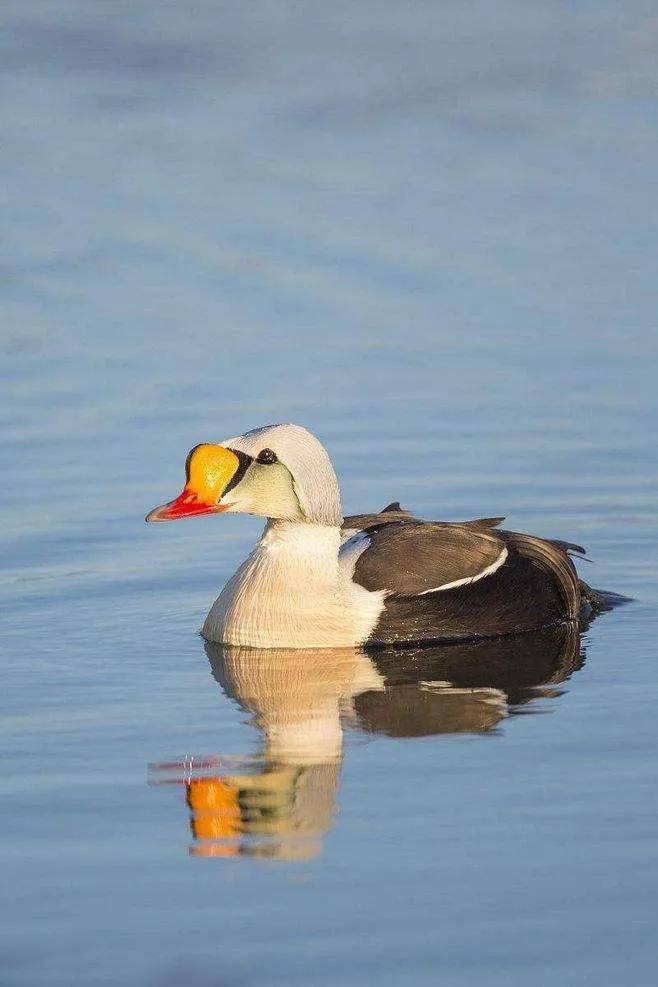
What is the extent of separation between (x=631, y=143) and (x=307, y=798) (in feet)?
53.1

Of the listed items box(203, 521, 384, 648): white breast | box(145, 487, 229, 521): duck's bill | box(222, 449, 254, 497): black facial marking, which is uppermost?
box(222, 449, 254, 497): black facial marking

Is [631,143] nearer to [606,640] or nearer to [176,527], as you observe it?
[176,527]

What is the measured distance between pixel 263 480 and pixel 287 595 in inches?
23.2

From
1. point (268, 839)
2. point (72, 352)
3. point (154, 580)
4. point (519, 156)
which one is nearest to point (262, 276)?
point (72, 352)

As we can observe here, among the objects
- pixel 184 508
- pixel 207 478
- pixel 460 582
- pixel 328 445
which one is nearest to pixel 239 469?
pixel 207 478

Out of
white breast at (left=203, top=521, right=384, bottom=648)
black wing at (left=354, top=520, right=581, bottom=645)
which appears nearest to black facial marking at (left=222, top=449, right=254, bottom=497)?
white breast at (left=203, top=521, right=384, bottom=648)

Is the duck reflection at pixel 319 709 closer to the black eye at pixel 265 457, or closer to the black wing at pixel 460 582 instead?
the black wing at pixel 460 582

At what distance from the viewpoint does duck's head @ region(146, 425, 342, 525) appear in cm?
970

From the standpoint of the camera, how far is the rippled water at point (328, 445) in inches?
252

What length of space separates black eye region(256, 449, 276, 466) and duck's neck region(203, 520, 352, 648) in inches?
15.0

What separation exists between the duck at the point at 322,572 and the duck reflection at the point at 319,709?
9 cm

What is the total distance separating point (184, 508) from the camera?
31.6 feet

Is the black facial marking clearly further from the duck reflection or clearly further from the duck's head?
the duck reflection

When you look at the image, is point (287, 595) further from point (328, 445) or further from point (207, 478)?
point (328, 445)
